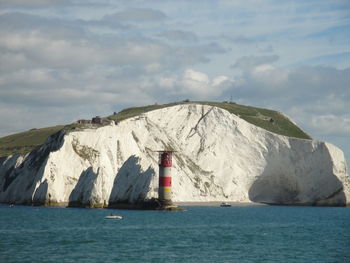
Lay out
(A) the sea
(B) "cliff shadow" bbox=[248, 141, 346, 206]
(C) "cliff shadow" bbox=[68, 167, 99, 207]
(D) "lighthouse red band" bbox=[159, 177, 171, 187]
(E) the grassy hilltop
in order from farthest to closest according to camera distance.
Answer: (E) the grassy hilltop
(B) "cliff shadow" bbox=[248, 141, 346, 206]
(C) "cliff shadow" bbox=[68, 167, 99, 207]
(D) "lighthouse red band" bbox=[159, 177, 171, 187]
(A) the sea

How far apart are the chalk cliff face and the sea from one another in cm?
1351

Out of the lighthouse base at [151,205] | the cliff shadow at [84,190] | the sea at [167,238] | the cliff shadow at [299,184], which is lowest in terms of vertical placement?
the sea at [167,238]

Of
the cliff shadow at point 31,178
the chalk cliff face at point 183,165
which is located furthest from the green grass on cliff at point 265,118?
the cliff shadow at point 31,178

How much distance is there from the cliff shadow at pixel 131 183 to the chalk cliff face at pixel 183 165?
0.45 ft

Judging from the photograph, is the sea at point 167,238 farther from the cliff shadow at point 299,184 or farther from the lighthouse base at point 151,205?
the cliff shadow at point 299,184

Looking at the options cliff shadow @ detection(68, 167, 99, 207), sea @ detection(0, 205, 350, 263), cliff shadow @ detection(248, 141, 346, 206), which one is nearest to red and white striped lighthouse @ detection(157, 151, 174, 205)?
sea @ detection(0, 205, 350, 263)

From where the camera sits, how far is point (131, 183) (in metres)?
94.1

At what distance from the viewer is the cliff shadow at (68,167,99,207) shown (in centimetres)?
9262

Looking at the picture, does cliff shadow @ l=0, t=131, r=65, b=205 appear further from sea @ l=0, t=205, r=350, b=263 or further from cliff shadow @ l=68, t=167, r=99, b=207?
sea @ l=0, t=205, r=350, b=263

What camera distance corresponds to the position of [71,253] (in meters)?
46.2

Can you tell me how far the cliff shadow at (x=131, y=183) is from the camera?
91.6 m

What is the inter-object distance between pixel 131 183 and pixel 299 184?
127ft

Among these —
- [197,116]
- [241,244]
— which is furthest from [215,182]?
[241,244]

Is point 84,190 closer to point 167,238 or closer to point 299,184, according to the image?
point 167,238
